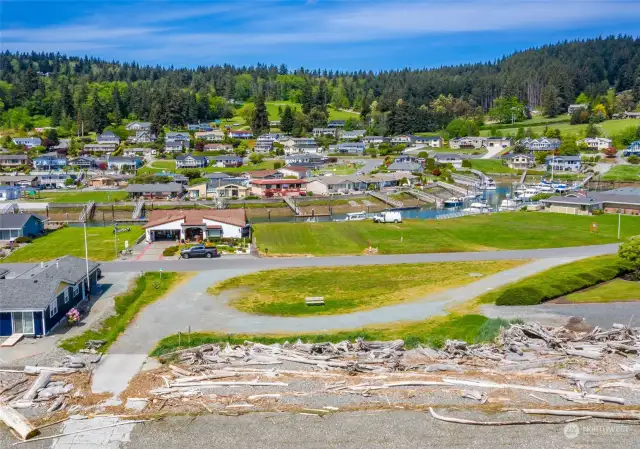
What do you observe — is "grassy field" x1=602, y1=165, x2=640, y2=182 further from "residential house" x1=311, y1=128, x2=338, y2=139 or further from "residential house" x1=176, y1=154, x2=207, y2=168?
"residential house" x1=176, y1=154, x2=207, y2=168

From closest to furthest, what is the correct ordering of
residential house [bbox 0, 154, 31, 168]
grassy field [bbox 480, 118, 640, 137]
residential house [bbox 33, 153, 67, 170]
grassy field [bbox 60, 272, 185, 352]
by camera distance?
grassy field [bbox 60, 272, 185, 352], residential house [bbox 33, 153, 67, 170], residential house [bbox 0, 154, 31, 168], grassy field [bbox 480, 118, 640, 137]

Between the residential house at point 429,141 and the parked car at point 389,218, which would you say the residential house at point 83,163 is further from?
the parked car at point 389,218

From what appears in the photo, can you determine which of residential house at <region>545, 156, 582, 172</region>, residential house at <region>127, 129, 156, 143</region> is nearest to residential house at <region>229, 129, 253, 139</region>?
residential house at <region>127, 129, 156, 143</region>

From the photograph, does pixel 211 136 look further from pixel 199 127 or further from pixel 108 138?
pixel 108 138

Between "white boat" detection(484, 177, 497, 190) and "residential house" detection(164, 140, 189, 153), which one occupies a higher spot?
"residential house" detection(164, 140, 189, 153)

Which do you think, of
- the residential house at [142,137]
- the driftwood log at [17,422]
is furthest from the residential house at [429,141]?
the driftwood log at [17,422]

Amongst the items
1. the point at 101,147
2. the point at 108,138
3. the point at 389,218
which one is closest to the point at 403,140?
the point at 108,138

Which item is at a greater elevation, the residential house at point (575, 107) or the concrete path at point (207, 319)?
the residential house at point (575, 107)
